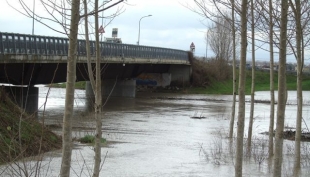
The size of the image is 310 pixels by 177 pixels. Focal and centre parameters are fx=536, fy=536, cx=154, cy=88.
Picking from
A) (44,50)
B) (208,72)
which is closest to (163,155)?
(44,50)

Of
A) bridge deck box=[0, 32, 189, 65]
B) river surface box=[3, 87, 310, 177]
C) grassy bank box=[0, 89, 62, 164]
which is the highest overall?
bridge deck box=[0, 32, 189, 65]

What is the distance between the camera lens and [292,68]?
117m

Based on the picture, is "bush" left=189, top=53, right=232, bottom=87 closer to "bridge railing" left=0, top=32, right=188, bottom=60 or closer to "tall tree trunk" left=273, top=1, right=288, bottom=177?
→ "bridge railing" left=0, top=32, right=188, bottom=60

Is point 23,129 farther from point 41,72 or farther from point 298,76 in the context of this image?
point 41,72

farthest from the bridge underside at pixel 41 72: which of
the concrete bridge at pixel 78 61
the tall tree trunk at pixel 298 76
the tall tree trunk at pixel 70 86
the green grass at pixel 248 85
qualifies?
the green grass at pixel 248 85

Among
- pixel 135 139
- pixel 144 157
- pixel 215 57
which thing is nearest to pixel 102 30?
pixel 144 157

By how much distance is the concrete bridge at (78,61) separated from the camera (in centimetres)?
3697

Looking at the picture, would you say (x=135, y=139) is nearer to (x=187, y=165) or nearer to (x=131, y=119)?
(x=187, y=165)

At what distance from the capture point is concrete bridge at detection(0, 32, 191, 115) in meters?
37.0

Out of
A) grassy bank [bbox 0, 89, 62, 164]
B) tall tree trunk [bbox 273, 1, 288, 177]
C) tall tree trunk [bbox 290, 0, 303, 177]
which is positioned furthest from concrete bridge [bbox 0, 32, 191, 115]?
tall tree trunk [bbox 290, 0, 303, 177]

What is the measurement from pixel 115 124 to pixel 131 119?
17.1ft

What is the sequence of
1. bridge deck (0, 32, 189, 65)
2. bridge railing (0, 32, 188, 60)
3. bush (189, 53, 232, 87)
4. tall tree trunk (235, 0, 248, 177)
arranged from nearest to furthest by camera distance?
tall tree trunk (235, 0, 248, 177) → bridge deck (0, 32, 189, 65) → bridge railing (0, 32, 188, 60) → bush (189, 53, 232, 87)

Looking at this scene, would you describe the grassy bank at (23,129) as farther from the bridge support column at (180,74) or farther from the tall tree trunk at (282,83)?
the bridge support column at (180,74)

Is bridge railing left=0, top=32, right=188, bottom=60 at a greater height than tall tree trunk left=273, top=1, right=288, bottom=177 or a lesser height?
greater
